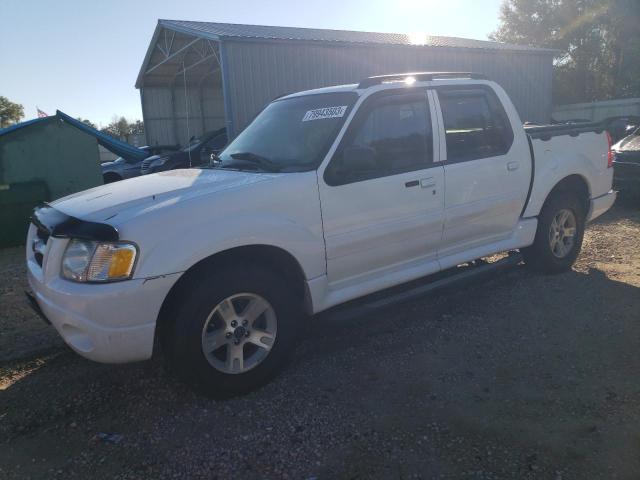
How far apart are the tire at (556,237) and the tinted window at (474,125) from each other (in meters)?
0.94

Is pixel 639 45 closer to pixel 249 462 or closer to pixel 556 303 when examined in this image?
pixel 556 303

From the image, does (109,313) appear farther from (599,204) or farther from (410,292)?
(599,204)

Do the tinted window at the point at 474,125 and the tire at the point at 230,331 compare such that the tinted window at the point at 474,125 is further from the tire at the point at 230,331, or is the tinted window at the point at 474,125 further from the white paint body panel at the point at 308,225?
the tire at the point at 230,331

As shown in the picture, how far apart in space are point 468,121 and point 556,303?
183 cm

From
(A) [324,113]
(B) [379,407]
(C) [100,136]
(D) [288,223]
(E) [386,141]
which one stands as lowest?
(B) [379,407]

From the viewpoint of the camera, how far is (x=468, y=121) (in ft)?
14.0

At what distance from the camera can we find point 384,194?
3592 mm

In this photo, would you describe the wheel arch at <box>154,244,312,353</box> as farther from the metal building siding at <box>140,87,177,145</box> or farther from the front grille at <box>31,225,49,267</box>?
the metal building siding at <box>140,87,177,145</box>

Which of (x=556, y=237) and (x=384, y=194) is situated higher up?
(x=384, y=194)

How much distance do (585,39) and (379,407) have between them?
3700 cm

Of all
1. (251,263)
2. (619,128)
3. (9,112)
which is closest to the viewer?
(251,263)

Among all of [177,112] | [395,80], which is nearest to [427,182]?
[395,80]

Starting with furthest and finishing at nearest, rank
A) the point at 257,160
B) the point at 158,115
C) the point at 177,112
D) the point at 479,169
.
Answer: the point at 177,112
the point at 158,115
the point at 479,169
the point at 257,160

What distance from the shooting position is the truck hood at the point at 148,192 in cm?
297
